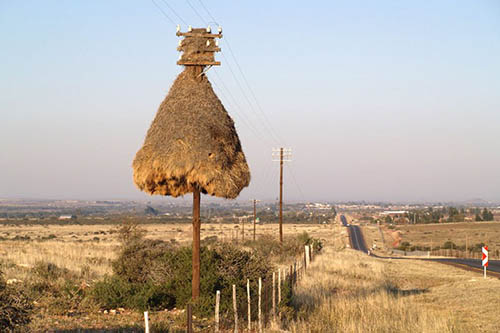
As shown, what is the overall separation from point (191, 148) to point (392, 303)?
9.23 meters

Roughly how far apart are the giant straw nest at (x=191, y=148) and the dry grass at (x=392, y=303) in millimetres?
3610

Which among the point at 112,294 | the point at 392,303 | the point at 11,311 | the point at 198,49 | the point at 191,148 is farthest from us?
the point at 392,303

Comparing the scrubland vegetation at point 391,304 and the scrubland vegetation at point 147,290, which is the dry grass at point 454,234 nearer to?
the scrubland vegetation at point 391,304

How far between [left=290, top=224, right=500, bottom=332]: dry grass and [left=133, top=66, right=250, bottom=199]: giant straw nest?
3.61 m

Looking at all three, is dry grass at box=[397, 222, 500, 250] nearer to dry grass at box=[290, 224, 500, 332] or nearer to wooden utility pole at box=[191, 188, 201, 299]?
dry grass at box=[290, 224, 500, 332]

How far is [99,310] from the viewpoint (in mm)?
13547

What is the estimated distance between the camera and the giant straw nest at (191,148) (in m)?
11.2

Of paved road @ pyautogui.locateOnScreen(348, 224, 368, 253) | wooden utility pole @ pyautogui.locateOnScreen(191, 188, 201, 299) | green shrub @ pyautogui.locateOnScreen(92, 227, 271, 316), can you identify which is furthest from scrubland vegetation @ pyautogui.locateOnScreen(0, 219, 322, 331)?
paved road @ pyautogui.locateOnScreen(348, 224, 368, 253)

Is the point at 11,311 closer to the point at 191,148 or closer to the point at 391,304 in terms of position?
the point at 191,148

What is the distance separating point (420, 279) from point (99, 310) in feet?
66.1

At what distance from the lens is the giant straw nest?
11.2 meters

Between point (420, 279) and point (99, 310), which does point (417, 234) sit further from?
point (99, 310)

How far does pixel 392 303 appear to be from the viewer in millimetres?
17016

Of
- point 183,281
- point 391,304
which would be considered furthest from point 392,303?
point 183,281
